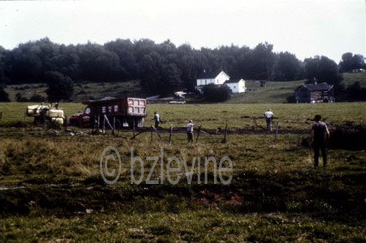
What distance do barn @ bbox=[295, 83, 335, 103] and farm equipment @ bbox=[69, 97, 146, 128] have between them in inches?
2494

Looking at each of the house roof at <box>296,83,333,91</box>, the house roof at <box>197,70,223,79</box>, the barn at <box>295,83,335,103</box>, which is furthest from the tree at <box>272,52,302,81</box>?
the barn at <box>295,83,335,103</box>

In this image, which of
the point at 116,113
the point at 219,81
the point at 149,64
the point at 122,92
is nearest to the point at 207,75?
the point at 219,81

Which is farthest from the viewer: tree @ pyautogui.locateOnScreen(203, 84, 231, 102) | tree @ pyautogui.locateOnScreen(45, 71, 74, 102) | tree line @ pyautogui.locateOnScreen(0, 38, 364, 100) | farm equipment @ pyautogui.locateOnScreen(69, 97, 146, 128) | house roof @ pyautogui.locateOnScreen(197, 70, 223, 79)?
house roof @ pyautogui.locateOnScreen(197, 70, 223, 79)

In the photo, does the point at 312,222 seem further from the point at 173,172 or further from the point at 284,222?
the point at 173,172

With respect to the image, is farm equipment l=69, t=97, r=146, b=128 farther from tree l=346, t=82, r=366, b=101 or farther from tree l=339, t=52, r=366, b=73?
tree l=339, t=52, r=366, b=73

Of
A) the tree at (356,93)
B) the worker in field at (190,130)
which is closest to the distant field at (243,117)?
the worker in field at (190,130)

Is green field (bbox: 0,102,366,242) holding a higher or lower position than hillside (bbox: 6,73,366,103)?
lower

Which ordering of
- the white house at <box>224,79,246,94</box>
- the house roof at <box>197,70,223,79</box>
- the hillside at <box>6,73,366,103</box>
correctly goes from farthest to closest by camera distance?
1. the house roof at <box>197,70,223,79</box>
2. the white house at <box>224,79,246,94</box>
3. the hillside at <box>6,73,366,103</box>

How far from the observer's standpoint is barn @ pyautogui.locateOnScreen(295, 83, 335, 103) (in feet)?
315

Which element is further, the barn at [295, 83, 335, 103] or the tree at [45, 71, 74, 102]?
the barn at [295, 83, 335, 103]

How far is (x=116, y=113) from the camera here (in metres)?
41.6

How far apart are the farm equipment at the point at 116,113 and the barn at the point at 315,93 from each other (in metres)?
63.4

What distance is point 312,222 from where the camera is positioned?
11000 millimetres

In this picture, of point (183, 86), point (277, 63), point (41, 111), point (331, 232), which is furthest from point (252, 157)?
point (277, 63)
